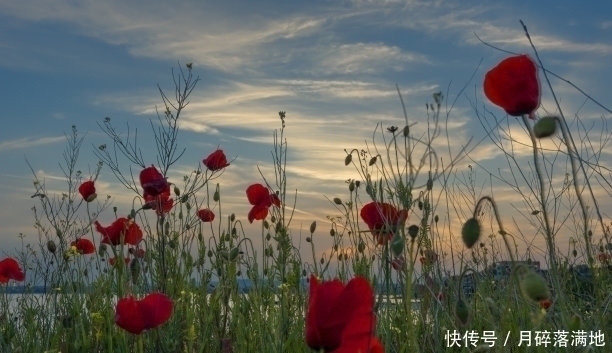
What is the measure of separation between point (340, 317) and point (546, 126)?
0.67 meters

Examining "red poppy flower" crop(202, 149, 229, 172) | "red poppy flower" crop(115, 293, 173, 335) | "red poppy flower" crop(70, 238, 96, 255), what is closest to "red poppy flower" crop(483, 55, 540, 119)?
"red poppy flower" crop(115, 293, 173, 335)

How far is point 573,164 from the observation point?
4.95 ft

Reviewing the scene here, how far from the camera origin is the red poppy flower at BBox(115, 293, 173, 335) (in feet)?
7.51

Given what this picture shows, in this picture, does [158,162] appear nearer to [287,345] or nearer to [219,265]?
[219,265]

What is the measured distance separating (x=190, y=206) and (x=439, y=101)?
→ 193cm

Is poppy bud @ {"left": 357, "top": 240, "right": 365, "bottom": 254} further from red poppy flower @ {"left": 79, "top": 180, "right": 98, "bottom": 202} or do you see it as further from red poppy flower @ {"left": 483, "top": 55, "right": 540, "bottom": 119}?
red poppy flower @ {"left": 483, "top": 55, "right": 540, "bottom": 119}

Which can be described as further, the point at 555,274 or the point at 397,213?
the point at 397,213

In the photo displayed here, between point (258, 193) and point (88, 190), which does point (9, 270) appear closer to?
point (88, 190)

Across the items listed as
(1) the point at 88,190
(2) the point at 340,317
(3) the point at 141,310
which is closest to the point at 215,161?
(1) the point at 88,190

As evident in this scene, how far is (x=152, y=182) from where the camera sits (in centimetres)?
325

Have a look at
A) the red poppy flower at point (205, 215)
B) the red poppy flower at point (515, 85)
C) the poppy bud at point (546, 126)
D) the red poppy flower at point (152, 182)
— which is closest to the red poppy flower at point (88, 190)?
the red poppy flower at point (205, 215)

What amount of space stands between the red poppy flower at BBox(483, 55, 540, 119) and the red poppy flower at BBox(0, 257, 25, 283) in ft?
11.1

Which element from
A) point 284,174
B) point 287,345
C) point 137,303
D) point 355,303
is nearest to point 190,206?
point 284,174

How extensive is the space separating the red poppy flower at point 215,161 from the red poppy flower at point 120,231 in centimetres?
68
